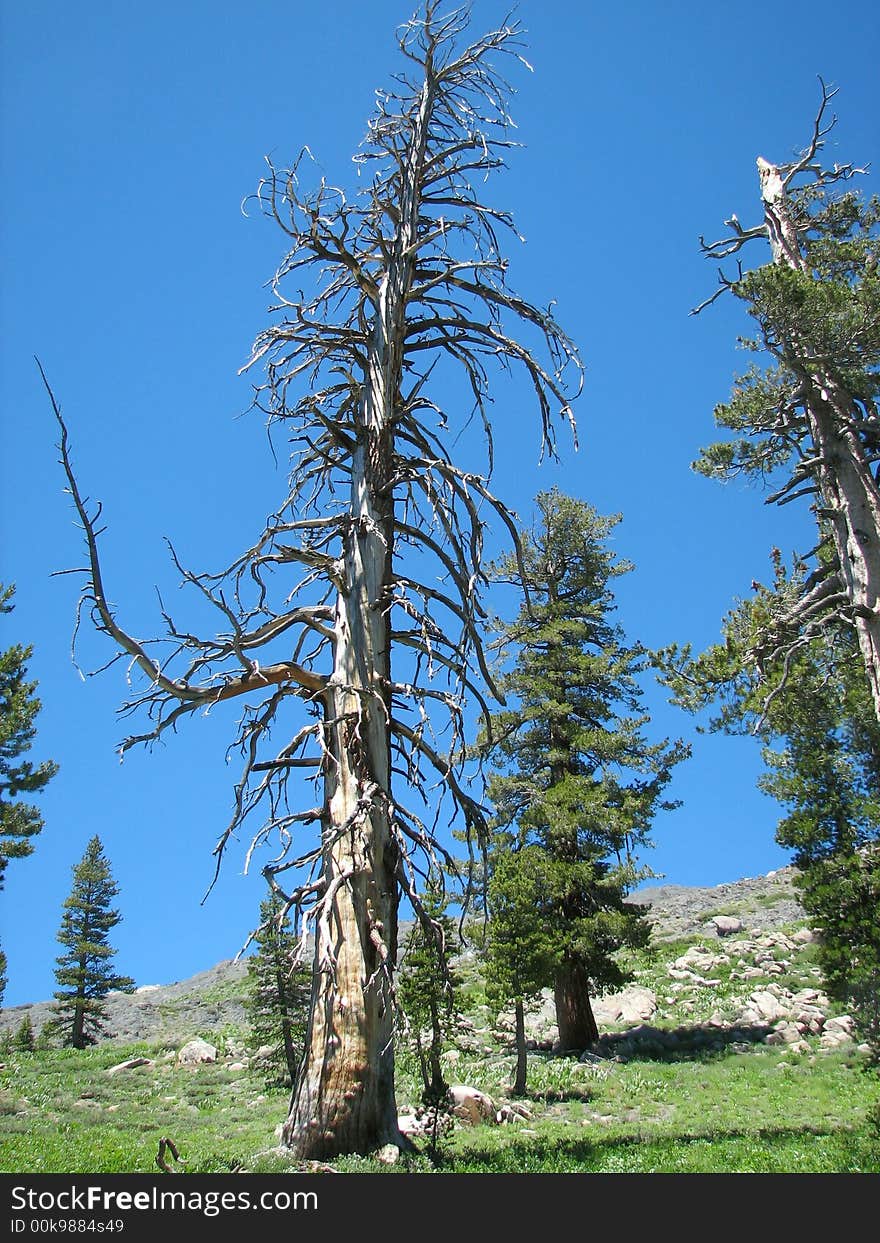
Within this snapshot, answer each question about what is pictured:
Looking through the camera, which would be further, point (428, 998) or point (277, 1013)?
point (277, 1013)

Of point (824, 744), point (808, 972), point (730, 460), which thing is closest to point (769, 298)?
point (730, 460)

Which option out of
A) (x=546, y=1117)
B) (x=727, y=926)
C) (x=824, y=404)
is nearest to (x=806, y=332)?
(x=824, y=404)

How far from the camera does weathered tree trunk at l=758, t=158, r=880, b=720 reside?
1052cm

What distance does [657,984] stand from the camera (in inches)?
1112

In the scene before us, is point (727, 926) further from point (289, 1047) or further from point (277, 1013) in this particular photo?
point (289, 1047)

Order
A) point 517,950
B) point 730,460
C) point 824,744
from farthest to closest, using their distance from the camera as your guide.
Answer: point 517,950 → point 824,744 → point 730,460

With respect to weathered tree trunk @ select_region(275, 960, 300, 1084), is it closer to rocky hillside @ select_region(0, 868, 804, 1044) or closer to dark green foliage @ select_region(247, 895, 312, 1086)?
dark green foliage @ select_region(247, 895, 312, 1086)

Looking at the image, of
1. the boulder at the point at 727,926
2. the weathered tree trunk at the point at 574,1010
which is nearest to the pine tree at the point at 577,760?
the weathered tree trunk at the point at 574,1010

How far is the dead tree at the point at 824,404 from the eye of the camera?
1118cm

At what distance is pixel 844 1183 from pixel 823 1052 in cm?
1594

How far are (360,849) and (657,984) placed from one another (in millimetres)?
26330

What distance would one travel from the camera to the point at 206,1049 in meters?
26.4

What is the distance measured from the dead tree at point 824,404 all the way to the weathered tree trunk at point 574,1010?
12.0 m

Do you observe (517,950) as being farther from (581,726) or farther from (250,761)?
(250,761)
